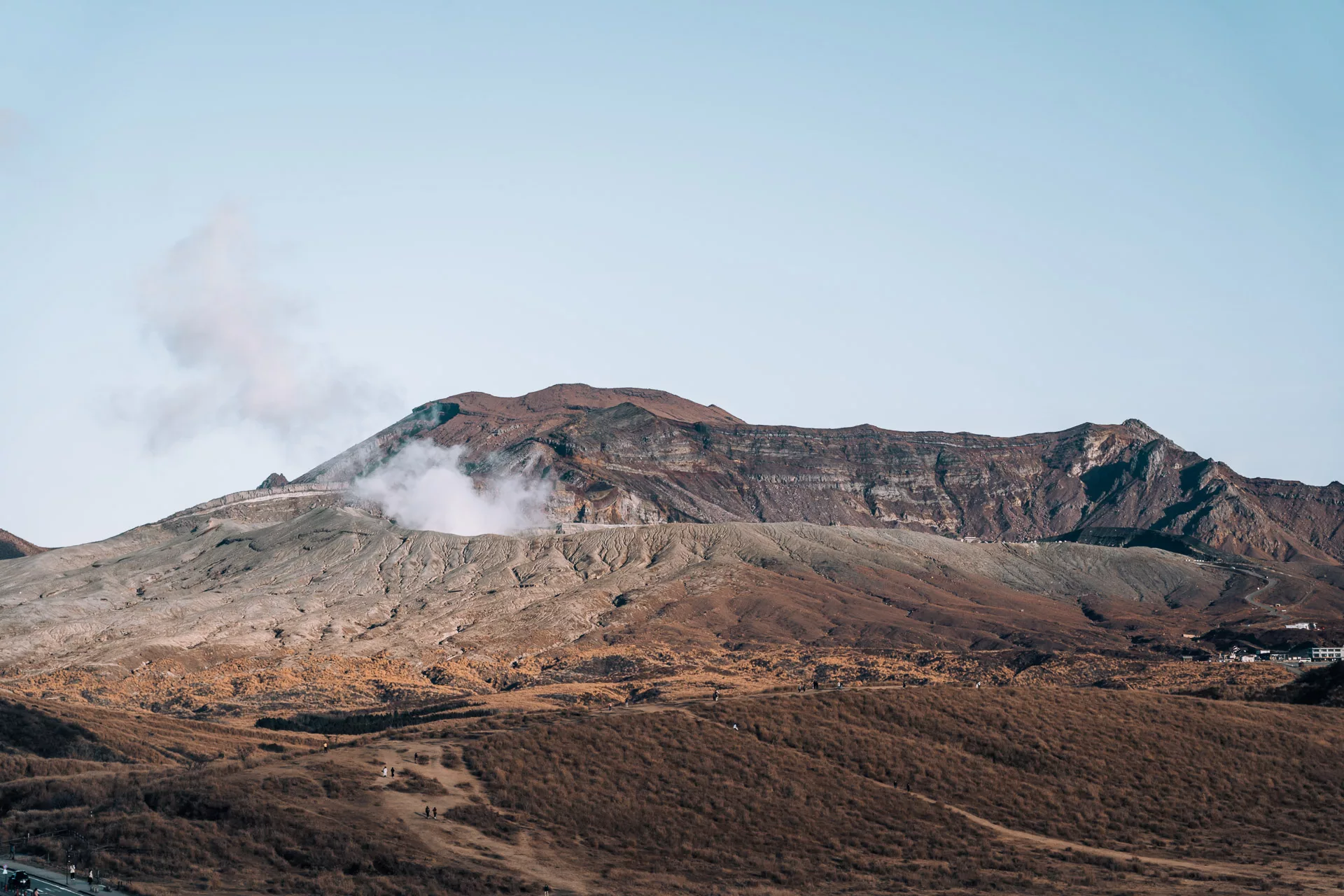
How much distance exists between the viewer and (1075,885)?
58.8m

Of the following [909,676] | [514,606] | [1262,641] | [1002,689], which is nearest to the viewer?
[1002,689]

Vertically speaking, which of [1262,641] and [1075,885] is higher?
[1262,641]

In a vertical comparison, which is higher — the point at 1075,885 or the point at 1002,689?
the point at 1002,689

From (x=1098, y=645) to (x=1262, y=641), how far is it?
20.3 m

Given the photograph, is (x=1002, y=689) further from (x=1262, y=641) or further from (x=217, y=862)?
(x=1262, y=641)

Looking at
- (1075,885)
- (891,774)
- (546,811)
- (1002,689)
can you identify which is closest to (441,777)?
(546,811)

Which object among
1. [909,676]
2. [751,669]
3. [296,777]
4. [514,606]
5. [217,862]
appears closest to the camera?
[217,862]

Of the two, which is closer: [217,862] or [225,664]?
[217,862]

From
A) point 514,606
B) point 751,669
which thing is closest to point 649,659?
point 751,669

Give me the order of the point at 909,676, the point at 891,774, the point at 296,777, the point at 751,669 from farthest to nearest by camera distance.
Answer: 1. the point at 751,669
2. the point at 909,676
3. the point at 891,774
4. the point at 296,777

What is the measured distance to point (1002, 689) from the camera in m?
93.4

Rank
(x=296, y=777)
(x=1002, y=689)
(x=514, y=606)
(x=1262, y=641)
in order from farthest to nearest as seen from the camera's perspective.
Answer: (x=514, y=606)
(x=1262, y=641)
(x=1002, y=689)
(x=296, y=777)

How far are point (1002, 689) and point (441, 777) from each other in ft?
129

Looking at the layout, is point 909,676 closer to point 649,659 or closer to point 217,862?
point 649,659
